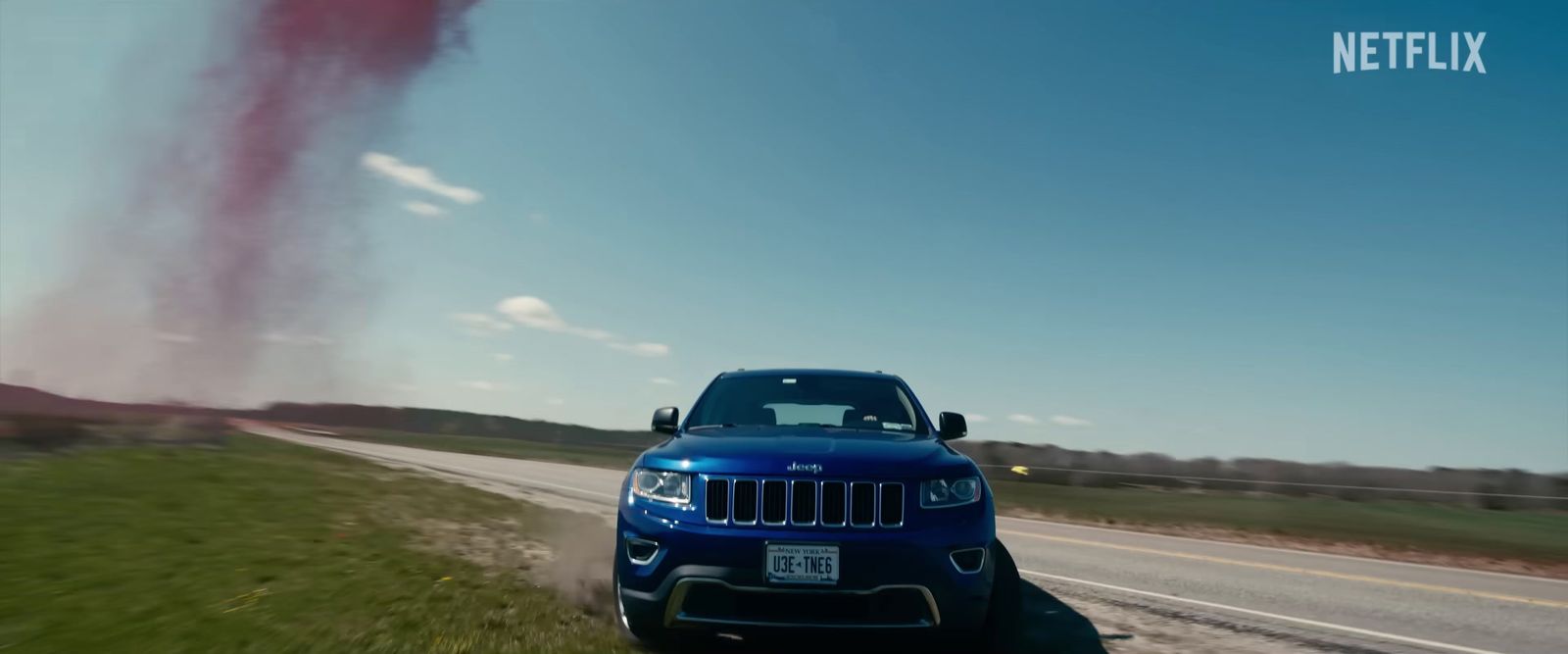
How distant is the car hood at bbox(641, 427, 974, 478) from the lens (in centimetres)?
555

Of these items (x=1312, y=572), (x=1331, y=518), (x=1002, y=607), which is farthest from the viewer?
(x=1331, y=518)

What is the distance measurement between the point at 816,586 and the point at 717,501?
2.30ft

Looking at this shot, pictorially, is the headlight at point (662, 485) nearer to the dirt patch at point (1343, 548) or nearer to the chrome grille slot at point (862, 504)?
the chrome grille slot at point (862, 504)

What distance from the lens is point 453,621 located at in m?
6.88

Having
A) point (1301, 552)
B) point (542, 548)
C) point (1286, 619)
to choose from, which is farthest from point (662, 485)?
point (1301, 552)

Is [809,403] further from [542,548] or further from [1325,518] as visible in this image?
[1325,518]

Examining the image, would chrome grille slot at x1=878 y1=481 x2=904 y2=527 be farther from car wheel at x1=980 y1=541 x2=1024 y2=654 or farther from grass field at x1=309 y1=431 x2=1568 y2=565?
grass field at x1=309 y1=431 x2=1568 y2=565

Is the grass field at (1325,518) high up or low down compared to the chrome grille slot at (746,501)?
down

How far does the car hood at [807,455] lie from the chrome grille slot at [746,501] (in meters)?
0.06

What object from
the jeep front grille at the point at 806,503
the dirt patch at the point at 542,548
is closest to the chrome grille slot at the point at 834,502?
the jeep front grille at the point at 806,503

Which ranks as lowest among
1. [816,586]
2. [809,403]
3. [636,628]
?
[636,628]

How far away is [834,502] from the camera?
550cm

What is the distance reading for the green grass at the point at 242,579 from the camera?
20.5 feet

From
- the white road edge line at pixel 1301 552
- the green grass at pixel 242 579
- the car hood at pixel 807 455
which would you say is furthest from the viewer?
the white road edge line at pixel 1301 552
